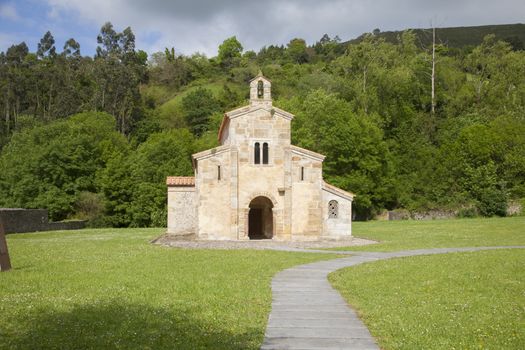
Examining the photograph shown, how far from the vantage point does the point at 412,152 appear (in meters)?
60.4

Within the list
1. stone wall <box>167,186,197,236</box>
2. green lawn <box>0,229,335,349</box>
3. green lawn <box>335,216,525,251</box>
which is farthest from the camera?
stone wall <box>167,186,197,236</box>

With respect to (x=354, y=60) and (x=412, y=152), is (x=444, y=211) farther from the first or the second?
(x=354, y=60)

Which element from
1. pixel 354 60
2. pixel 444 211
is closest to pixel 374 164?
pixel 444 211

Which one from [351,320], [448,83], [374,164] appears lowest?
[351,320]

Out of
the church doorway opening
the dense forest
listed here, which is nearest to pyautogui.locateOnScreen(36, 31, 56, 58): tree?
the dense forest

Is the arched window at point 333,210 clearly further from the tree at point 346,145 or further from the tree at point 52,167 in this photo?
the tree at point 52,167

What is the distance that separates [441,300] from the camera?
11.3 m

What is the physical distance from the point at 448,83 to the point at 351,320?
213 ft

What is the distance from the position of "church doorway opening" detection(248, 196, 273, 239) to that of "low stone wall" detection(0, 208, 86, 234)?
56.3 ft

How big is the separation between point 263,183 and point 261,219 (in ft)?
26.4

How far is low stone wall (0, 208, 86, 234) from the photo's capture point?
3728cm

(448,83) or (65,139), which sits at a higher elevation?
(448,83)

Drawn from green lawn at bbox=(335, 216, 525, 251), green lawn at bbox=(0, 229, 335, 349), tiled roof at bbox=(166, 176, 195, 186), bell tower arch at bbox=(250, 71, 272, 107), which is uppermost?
bell tower arch at bbox=(250, 71, 272, 107)

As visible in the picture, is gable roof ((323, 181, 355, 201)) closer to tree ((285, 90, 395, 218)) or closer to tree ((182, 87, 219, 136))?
tree ((285, 90, 395, 218))
